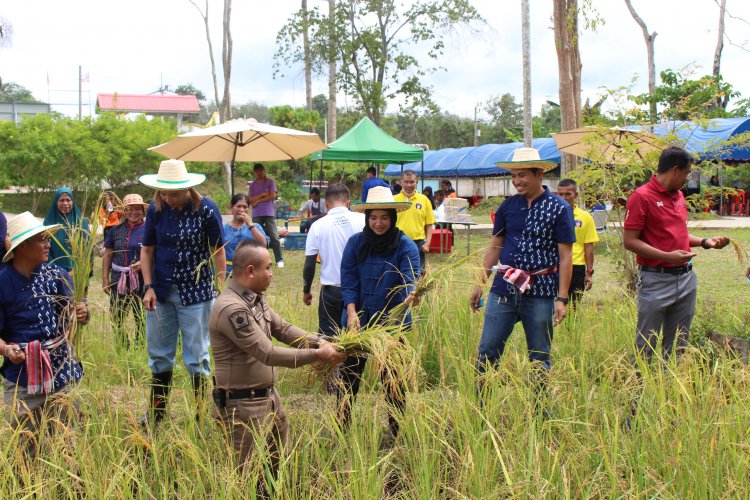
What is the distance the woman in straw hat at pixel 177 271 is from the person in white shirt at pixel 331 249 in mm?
853

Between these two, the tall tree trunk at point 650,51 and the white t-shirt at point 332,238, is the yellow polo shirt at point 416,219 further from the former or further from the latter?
the tall tree trunk at point 650,51

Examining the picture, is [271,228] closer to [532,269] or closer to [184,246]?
[184,246]

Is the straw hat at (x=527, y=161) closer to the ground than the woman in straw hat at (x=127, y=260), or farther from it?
farther from it

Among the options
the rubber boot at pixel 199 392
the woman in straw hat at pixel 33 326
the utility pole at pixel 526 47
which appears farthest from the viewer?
the utility pole at pixel 526 47

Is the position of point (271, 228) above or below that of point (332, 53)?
below

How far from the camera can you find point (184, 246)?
4473 millimetres

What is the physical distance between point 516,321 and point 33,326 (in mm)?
2706

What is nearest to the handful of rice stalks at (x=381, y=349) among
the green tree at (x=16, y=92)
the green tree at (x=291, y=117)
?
the green tree at (x=291, y=117)

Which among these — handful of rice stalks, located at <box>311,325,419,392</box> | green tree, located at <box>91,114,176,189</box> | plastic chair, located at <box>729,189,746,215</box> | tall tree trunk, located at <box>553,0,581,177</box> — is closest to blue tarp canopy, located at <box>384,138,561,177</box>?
plastic chair, located at <box>729,189,746,215</box>

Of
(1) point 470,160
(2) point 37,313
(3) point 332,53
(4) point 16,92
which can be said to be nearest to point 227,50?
(3) point 332,53

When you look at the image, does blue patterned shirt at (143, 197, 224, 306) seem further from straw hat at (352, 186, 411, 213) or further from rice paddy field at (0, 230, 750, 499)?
straw hat at (352, 186, 411, 213)

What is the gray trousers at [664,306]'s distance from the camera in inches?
178

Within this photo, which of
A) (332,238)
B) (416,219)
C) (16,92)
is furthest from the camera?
(16,92)

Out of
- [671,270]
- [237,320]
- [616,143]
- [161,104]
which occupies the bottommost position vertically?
[237,320]
